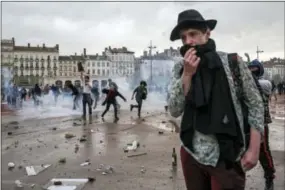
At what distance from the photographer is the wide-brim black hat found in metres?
2.73

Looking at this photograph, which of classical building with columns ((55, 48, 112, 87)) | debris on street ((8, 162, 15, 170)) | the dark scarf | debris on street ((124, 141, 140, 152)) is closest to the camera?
the dark scarf

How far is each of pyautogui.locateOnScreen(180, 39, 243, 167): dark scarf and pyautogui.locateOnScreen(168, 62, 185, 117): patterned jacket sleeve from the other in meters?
0.06

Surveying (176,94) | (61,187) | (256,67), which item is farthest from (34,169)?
(176,94)

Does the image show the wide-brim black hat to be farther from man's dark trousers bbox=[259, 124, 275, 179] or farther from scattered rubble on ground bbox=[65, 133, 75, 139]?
scattered rubble on ground bbox=[65, 133, 75, 139]

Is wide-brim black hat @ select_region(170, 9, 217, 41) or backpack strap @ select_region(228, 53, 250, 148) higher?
wide-brim black hat @ select_region(170, 9, 217, 41)

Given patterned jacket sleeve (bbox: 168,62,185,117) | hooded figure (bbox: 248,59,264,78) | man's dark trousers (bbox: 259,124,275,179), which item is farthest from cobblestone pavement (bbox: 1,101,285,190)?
patterned jacket sleeve (bbox: 168,62,185,117)

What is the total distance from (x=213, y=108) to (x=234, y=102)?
0.14 meters

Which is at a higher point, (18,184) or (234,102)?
(234,102)

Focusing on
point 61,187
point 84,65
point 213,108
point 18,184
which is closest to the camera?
point 213,108

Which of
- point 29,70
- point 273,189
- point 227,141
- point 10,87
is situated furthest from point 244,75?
point 29,70

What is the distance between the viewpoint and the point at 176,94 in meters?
2.72

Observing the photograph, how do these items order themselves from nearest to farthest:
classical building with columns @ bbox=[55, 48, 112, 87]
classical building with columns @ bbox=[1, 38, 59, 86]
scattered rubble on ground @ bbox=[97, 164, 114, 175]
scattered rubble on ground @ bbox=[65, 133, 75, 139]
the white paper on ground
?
the white paper on ground → scattered rubble on ground @ bbox=[97, 164, 114, 175] → scattered rubble on ground @ bbox=[65, 133, 75, 139] → classical building with columns @ bbox=[1, 38, 59, 86] → classical building with columns @ bbox=[55, 48, 112, 87]

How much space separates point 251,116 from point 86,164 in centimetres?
553

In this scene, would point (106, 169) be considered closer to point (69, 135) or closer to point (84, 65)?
point (69, 135)
